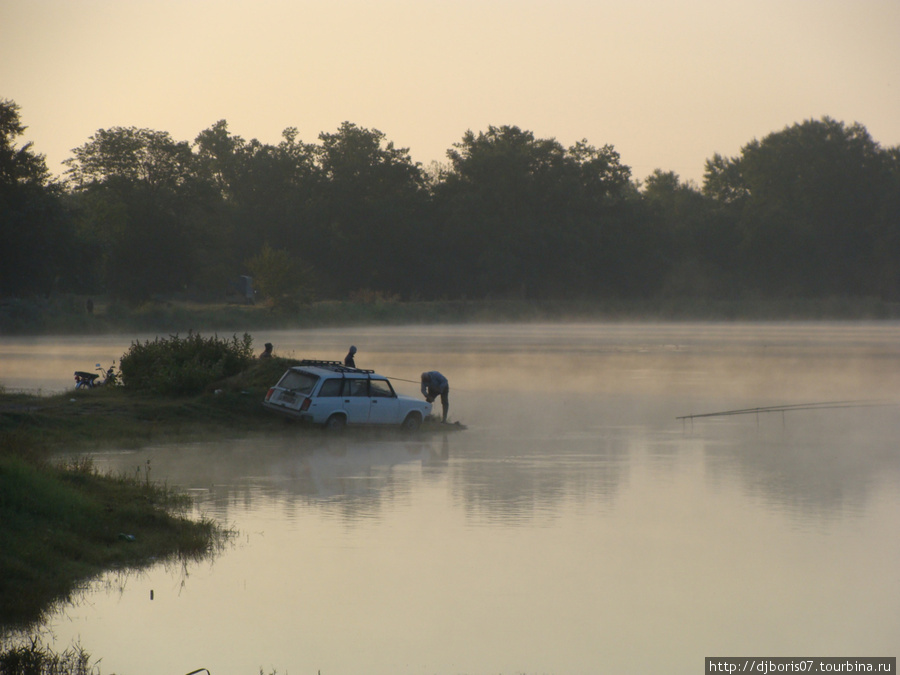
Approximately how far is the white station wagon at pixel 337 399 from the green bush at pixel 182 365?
2.74 m

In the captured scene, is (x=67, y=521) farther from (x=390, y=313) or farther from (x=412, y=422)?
(x=390, y=313)

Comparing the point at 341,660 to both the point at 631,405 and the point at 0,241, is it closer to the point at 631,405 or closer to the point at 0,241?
the point at 631,405

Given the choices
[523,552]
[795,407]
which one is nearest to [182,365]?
[523,552]

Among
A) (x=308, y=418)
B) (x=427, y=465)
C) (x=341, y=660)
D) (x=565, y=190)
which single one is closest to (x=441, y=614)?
(x=341, y=660)

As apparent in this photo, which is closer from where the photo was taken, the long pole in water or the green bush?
the green bush

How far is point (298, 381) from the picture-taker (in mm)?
26797

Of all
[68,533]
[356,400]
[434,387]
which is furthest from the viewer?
[434,387]

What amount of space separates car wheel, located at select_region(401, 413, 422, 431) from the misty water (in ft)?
1.75

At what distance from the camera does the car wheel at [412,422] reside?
2759 centimetres

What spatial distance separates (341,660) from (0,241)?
71998mm

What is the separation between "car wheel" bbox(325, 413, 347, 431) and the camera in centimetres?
2650

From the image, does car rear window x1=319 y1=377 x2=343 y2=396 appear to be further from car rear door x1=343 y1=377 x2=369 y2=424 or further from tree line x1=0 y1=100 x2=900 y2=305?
tree line x1=0 y1=100 x2=900 y2=305

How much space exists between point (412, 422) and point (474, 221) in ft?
343

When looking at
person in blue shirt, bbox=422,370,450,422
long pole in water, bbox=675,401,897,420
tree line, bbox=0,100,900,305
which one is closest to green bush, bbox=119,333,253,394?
Answer: person in blue shirt, bbox=422,370,450,422
